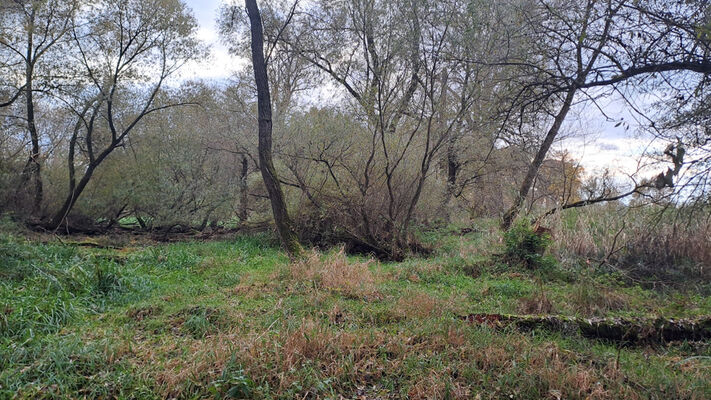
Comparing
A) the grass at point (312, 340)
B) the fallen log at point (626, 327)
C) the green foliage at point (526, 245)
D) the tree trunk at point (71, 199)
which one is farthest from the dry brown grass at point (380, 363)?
the tree trunk at point (71, 199)

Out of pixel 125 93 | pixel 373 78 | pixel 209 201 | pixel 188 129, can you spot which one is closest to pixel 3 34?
pixel 125 93

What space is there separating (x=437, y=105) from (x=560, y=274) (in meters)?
4.96

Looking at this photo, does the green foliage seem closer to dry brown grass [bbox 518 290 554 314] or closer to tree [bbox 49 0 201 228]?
dry brown grass [bbox 518 290 554 314]

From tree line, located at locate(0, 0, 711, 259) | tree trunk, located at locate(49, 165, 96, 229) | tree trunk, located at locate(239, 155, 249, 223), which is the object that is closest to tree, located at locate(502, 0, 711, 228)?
tree line, located at locate(0, 0, 711, 259)

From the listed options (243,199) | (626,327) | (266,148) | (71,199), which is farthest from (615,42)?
(71,199)

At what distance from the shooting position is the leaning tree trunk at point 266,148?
8.94 meters

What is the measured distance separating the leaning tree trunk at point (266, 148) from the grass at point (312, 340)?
1.60 meters

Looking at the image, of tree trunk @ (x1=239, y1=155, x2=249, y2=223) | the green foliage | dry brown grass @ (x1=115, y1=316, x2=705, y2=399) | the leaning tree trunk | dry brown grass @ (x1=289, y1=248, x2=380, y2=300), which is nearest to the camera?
dry brown grass @ (x1=115, y1=316, x2=705, y2=399)

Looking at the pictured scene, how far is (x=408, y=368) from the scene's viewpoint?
3848mm

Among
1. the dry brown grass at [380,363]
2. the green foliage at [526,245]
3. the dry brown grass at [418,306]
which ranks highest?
the green foliage at [526,245]

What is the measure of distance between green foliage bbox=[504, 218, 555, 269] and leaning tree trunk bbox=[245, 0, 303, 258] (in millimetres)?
4497

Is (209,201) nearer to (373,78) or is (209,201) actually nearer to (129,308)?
(373,78)

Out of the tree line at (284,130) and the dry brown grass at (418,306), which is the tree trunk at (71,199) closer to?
the tree line at (284,130)

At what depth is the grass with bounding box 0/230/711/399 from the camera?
3.47 m
